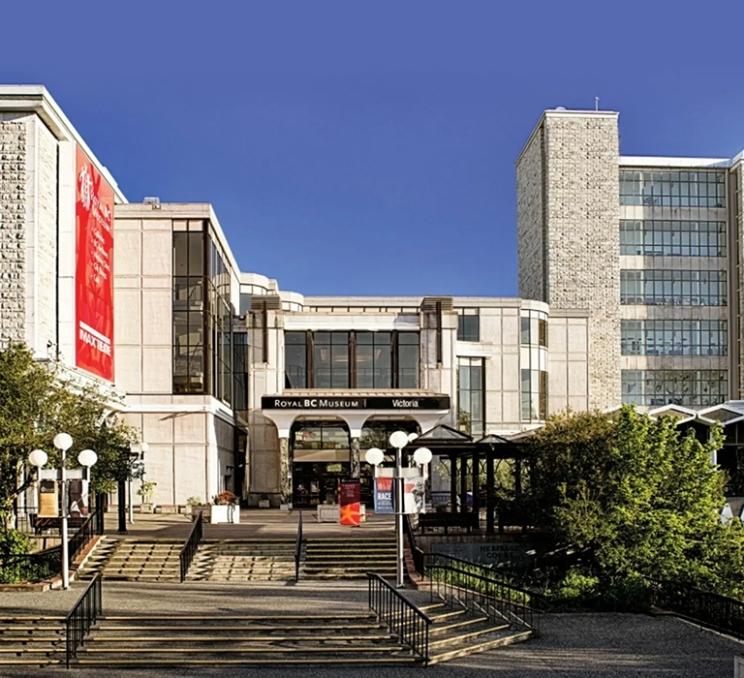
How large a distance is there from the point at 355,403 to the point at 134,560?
2353cm

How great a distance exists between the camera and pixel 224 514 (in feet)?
133

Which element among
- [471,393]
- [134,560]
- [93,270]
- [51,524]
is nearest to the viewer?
[134,560]

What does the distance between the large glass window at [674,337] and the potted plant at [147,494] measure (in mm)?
44716

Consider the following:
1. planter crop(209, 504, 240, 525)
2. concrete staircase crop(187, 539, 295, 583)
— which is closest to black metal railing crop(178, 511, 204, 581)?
concrete staircase crop(187, 539, 295, 583)

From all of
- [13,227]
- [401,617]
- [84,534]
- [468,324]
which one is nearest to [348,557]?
[84,534]

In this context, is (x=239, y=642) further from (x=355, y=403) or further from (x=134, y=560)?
(x=355, y=403)

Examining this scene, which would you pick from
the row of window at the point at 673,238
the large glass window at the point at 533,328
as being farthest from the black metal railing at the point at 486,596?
the row of window at the point at 673,238

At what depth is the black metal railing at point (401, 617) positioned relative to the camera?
1923 centimetres

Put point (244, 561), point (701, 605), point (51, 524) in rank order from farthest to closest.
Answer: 1. point (51, 524)
2. point (244, 561)
3. point (701, 605)

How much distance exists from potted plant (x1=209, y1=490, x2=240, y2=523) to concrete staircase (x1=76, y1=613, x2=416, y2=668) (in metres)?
18.8

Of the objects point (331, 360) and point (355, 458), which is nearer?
point (355, 458)

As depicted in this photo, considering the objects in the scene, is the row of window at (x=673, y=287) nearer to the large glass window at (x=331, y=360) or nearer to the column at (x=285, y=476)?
the large glass window at (x=331, y=360)

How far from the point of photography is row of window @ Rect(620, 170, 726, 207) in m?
84.7

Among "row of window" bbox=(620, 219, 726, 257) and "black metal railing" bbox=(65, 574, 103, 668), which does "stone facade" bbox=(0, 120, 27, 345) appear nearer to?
"black metal railing" bbox=(65, 574, 103, 668)
